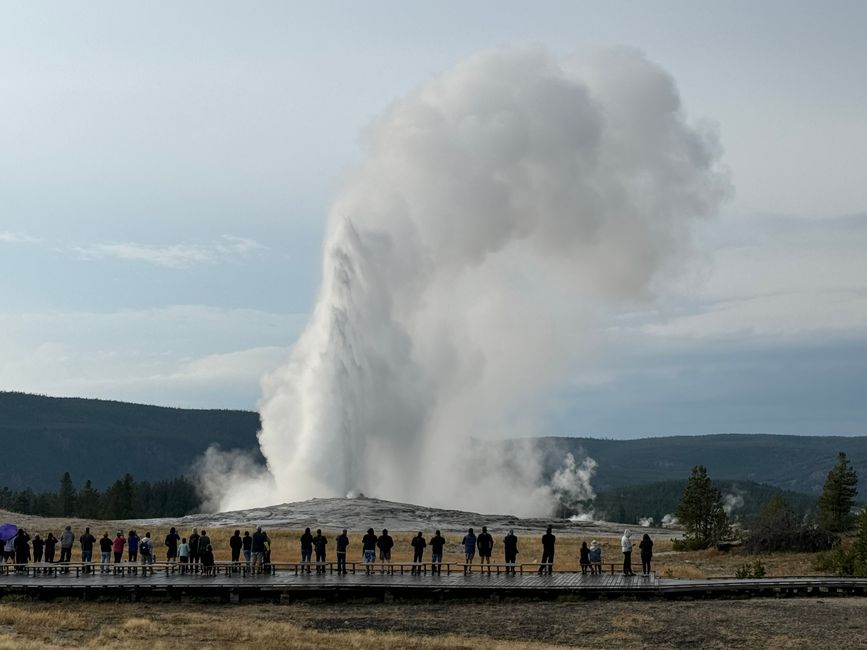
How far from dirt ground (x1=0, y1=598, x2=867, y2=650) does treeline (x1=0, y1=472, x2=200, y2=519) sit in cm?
9096

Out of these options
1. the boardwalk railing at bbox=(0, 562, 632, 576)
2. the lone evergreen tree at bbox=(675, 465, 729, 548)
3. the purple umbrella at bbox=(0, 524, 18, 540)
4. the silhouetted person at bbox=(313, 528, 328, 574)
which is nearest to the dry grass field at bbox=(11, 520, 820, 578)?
the lone evergreen tree at bbox=(675, 465, 729, 548)

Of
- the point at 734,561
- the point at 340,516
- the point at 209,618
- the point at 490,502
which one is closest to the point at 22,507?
the point at 490,502

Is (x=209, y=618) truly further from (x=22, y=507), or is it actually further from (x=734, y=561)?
(x=22, y=507)

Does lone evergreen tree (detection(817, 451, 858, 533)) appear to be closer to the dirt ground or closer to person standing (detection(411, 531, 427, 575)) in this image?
person standing (detection(411, 531, 427, 575))

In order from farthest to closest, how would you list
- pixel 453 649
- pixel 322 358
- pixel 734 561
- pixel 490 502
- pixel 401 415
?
pixel 490 502, pixel 401 415, pixel 322 358, pixel 734 561, pixel 453 649

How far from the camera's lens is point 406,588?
37.8 m

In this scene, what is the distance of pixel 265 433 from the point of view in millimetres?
107250

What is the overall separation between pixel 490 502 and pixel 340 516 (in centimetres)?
5377

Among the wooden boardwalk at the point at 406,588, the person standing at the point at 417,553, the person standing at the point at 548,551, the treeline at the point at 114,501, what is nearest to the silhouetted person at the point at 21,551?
the wooden boardwalk at the point at 406,588

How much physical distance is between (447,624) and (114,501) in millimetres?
97632

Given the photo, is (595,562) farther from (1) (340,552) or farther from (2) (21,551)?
(2) (21,551)

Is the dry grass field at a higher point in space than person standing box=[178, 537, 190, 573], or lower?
lower

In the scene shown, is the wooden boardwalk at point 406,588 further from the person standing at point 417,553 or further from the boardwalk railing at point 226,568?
the person standing at point 417,553

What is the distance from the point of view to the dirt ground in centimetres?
3056
